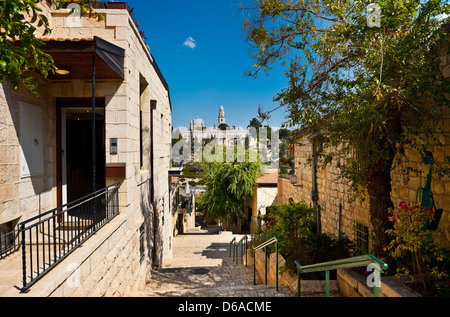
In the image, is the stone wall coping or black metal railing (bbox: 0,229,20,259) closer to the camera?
the stone wall coping

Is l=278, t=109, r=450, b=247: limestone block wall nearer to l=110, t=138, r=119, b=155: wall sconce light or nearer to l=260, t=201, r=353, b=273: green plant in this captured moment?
l=260, t=201, r=353, b=273: green plant

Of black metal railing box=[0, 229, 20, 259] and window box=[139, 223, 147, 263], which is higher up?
black metal railing box=[0, 229, 20, 259]

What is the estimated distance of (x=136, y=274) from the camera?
620 centimetres

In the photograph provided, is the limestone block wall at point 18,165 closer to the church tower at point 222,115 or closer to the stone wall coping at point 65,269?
the stone wall coping at point 65,269

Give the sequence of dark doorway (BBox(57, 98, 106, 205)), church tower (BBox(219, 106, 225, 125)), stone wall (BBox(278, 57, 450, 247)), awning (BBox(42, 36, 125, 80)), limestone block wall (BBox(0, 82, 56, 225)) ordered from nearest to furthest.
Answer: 1. stone wall (BBox(278, 57, 450, 247))
2. awning (BBox(42, 36, 125, 80))
3. limestone block wall (BBox(0, 82, 56, 225))
4. dark doorway (BBox(57, 98, 106, 205))
5. church tower (BBox(219, 106, 225, 125))

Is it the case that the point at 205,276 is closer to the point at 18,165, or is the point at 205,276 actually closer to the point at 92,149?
the point at 92,149

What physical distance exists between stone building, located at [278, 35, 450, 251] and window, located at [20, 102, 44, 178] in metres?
5.40

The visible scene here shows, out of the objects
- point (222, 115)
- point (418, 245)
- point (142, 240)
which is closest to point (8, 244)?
point (142, 240)

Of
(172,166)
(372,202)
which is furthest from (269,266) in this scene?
(172,166)

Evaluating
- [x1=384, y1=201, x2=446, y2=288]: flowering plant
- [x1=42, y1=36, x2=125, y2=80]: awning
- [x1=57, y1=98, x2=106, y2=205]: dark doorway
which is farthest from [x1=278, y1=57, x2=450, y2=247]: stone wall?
[x1=57, y1=98, x2=106, y2=205]: dark doorway

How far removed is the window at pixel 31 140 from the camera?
4.89m

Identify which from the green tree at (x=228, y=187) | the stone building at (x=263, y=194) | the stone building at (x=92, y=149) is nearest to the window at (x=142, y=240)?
the stone building at (x=92, y=149)

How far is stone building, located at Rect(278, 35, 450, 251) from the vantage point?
3910mm
